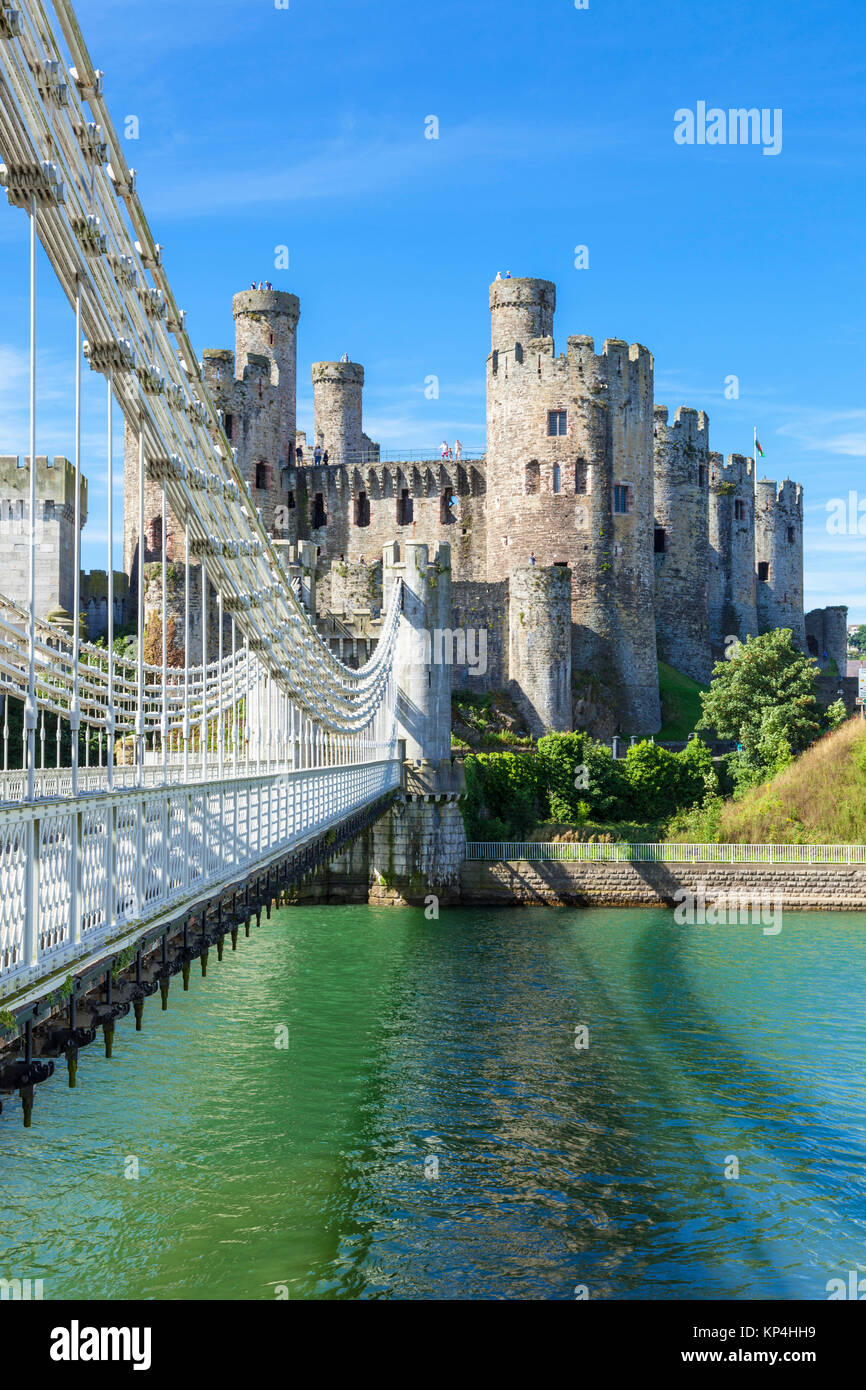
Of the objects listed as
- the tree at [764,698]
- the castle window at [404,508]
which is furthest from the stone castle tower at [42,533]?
the tree at [764,698]

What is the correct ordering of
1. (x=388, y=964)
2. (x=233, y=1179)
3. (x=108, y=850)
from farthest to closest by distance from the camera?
(x=388, y=964)
(x=233, y=1179)
(x=108, y=850)

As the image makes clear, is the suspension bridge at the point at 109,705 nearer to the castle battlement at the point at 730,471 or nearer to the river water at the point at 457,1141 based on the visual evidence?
the river water at the point at 457,1141

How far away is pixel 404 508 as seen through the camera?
4619 centimetres

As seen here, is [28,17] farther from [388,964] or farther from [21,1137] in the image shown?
[388,964]

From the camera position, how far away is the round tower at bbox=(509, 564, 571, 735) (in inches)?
1430

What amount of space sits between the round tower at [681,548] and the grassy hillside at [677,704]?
1.78 m

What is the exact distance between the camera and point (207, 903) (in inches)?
336

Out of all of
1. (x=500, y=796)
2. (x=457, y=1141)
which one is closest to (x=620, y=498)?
(x=500, y=796)

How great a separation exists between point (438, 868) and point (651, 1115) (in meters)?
13.8

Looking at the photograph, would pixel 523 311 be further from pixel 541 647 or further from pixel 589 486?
pixel 541 647

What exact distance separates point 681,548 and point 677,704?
24.6 feet

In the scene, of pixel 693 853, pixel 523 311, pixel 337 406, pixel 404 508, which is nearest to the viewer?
pixel 693 853

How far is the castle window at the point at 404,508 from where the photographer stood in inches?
1812

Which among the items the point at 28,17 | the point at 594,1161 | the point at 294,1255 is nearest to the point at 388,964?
the point at 594,1161
